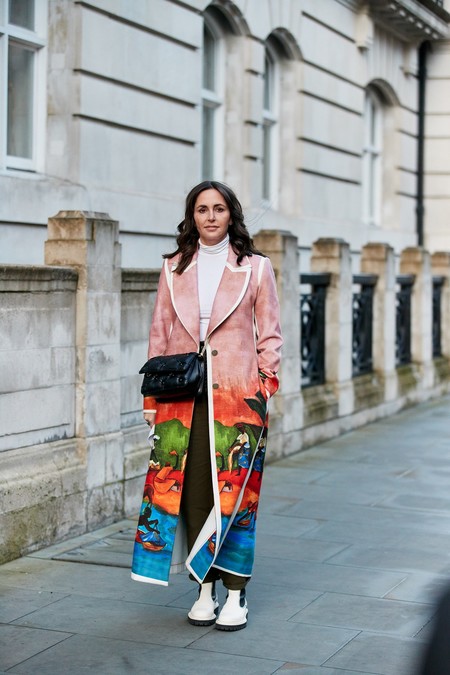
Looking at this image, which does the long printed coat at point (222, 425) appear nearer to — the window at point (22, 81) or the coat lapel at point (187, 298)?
the coat lapel at point (187, 298)

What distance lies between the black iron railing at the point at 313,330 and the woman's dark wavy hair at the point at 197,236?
244 inches

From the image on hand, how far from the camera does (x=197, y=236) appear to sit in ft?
19.6

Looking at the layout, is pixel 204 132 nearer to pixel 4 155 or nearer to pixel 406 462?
pixel 4 155

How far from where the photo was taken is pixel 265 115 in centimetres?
1734

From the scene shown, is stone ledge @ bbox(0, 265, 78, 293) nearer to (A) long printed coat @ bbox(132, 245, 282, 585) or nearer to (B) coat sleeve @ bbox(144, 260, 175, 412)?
(B) coat sleeve @ bbox(144, 260, 175, 412)

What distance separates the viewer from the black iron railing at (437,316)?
57.5 feet

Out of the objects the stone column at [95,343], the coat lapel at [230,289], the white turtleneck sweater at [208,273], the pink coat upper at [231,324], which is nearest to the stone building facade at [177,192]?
the stone column at [95,343]

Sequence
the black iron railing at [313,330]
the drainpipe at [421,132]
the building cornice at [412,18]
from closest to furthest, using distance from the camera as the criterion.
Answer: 1. the black iron railing at [313,330]
2. the building cornice at [412,18]
3. the drainpipe at [421,132]

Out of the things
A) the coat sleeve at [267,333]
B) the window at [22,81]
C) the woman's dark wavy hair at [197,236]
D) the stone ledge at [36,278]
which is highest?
the window at [22,81]

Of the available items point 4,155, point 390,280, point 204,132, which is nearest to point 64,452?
point 4,155

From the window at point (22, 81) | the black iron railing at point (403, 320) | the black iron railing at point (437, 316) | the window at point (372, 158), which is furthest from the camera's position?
the window at point (372, 158)

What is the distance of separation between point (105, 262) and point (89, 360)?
0.63 meters

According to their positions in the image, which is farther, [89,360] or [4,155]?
[4,155]

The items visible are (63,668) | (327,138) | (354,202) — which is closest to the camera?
(63,668)
